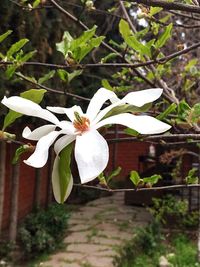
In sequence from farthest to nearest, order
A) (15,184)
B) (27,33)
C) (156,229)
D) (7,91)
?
(156,229) → (15,184) → (27,33) → (7,91)

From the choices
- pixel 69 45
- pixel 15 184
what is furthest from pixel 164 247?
pixel 69 45

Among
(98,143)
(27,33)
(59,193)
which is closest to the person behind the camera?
(98,143)

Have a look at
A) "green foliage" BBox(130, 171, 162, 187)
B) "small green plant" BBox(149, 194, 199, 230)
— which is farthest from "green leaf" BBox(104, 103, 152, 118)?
"small green plant" BBox(149, 194, 199, 230)

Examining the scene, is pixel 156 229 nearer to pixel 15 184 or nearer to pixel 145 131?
pixel 15 184

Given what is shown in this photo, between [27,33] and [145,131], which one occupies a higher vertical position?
[27,33]

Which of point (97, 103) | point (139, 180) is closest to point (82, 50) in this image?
point (139, 180)

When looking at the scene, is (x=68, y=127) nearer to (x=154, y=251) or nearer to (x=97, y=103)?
(x=97, y=103)
